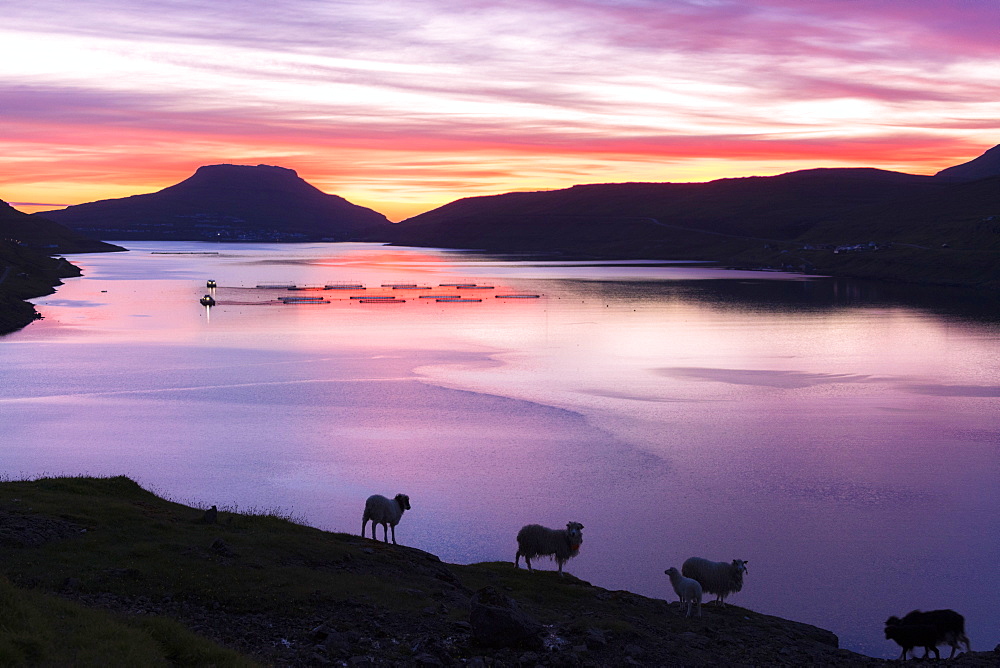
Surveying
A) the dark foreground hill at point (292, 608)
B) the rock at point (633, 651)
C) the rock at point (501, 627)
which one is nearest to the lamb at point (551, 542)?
the dark foreground hill at point (292, 608)

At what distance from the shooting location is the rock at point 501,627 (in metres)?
15.1

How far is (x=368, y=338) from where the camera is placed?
7894 centimetres

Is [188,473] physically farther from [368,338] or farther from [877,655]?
[368,338]

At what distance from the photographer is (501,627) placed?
1522 cm

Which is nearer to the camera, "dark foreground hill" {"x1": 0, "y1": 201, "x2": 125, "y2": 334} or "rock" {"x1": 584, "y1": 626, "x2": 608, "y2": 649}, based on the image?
"rock" {"x1": 584, "y1": 626, "x2": 608, "y2": 649}

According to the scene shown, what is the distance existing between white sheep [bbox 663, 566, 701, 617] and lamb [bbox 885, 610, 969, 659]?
4.03 metres

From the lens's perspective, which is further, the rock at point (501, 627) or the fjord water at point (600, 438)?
the fjord water at point (600, 438)

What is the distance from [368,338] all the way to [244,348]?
11727 mm

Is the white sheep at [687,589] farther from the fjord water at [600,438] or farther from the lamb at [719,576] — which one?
the fjord water at [600,438]

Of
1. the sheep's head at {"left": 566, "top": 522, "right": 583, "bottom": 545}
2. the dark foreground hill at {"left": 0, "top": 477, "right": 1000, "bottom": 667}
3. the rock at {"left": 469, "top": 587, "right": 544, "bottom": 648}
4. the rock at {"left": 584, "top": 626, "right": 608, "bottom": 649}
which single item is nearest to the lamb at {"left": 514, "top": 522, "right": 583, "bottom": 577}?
the sheep's head at {"left": 566, "top": 522, "right": 583, "bottom": 545}

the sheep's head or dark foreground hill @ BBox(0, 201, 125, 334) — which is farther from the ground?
dark foreground hill @ BBox(0, 201, 125, 334)

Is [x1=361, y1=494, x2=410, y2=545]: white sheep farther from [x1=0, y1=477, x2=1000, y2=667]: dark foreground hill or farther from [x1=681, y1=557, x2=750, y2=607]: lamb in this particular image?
[x1=681, y1=557, x2=750, y2=607]: lamb

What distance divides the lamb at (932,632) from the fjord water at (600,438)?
1.02 metres

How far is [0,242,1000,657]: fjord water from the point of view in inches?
1001
